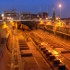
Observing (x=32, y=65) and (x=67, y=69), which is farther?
(x=32, y=65)

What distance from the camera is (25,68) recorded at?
15.1 meters

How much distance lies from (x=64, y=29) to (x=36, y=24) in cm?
4490

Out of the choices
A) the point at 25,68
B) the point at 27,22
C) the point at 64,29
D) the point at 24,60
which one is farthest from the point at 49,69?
the point at 27,22

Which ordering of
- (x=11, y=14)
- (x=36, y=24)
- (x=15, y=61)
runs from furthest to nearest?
(x=11, y=14)
(x=36, y=24)
(x=15, y=61)

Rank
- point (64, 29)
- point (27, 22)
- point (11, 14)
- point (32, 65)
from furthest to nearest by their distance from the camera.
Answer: point (11, 14) < point (27, 22) < point (64, 29) < point (32, 65)

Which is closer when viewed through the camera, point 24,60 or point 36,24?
point 24,60

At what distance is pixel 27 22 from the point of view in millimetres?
89062

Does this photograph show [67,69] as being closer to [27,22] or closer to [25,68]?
[25,68]

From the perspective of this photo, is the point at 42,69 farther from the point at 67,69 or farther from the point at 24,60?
the point at 24,60

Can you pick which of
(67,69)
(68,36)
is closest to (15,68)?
(67,69)

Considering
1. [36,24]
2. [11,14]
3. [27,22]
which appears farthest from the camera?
[11,14]

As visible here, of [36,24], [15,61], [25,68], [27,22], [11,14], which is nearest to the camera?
[25,68]

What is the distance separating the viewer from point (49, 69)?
14.6 meters

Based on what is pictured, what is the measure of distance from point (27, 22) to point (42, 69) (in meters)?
74.9
